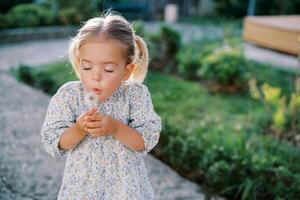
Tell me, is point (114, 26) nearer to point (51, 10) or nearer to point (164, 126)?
point (164, 126)

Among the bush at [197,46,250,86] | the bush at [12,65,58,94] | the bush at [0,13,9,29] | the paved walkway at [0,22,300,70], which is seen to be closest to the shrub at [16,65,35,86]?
the bush at [12,65,58,94]

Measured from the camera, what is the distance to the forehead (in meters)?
1.59

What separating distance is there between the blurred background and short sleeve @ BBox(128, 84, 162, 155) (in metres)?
0.54

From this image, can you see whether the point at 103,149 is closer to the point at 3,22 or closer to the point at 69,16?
the point at 3,22

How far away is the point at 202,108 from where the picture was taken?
5598 millimetres

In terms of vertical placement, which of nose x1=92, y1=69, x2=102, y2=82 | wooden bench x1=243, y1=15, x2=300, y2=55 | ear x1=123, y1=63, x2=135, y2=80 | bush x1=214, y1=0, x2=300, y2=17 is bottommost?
bush x1=214, y1=0, x2=300, y2=17

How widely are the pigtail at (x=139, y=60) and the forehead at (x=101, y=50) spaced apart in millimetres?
127

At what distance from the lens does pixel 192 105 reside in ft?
18.5

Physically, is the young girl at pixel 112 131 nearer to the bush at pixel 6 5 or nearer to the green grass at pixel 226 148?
the green grass at pixel 226 148

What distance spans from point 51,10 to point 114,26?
971 cm

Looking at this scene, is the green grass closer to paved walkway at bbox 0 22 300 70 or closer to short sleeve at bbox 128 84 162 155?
short sleeve at bbox 128 84 162 155

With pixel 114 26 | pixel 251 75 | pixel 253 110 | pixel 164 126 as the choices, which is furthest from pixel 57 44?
pixel 114 26

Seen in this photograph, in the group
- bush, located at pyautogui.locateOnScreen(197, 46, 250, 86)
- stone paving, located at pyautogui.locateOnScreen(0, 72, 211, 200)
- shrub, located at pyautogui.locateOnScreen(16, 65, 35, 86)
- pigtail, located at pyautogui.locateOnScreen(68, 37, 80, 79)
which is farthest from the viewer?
bush, located at pyautogui.locateOnScreen(197, 46, 250, 86)

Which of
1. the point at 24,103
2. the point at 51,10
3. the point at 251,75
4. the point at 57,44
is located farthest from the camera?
the point at 51,10
